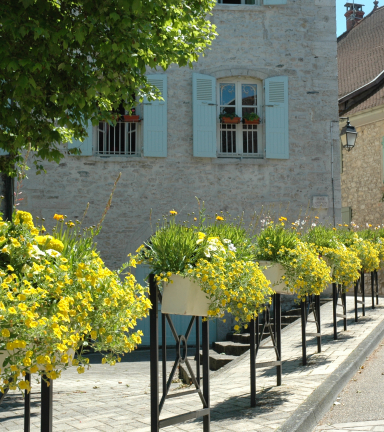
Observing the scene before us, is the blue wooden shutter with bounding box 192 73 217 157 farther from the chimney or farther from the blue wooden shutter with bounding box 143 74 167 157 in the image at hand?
the chimney

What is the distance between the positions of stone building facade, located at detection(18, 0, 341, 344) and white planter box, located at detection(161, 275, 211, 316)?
8.29 m

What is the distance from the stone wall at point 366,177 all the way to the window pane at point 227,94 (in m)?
8.73

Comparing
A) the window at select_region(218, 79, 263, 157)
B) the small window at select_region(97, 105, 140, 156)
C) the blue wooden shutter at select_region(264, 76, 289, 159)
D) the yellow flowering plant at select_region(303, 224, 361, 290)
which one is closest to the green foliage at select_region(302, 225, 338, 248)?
the yellow flowering plant at select_region(303, 224, 361, 290)

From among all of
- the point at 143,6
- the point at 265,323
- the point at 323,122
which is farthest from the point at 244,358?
the point at 323,122

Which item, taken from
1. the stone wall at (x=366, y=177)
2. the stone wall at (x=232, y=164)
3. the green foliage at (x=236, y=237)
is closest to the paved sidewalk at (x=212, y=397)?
the green foliage at (x=236, y=237)

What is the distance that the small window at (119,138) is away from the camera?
40.4ft

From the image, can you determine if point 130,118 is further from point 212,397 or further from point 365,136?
point 365,136

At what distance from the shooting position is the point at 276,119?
12562mm

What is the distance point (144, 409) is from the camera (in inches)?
202

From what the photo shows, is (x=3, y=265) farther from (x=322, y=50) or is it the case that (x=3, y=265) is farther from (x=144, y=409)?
(x=322, y=50)

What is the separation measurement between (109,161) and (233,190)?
2.80 m

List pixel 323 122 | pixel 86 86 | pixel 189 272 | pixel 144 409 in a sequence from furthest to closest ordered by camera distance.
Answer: pixel 323 122, pixel 86 86, pixel 144 409, pixel 189 272

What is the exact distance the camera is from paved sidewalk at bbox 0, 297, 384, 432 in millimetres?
4492

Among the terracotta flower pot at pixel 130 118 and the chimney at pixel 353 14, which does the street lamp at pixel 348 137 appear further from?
the chimney at pixel 353 14
